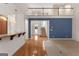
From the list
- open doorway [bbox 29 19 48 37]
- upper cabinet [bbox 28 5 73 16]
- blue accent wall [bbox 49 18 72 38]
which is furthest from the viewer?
blue accent wall [bbox 49 18 72 38]

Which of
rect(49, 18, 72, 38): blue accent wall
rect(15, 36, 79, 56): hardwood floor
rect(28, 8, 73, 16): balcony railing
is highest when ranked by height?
rect(28, 8, 73, 16): balcony railing

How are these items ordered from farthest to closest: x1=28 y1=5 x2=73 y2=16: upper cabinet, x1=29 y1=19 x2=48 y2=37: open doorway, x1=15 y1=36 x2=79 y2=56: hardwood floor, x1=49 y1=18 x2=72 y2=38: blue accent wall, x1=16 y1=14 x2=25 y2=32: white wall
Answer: x1=49 y1=18 x2=72 y2=38: blue accent wall → x1=28 y1=5 x2=73 y2=16: upper cabinet → x1=29 y1=19 x2=48 y2=37: open doorway → x1=15 y1=36 x2=79 y2=56: hardwood floor → x1=16 y1=14 x2=25 y2=32: white wall

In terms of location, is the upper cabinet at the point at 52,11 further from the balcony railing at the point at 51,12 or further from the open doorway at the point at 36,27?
the open doorway at the point at 36,27

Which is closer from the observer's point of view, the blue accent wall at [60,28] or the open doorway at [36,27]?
the open doorway at [36,27]

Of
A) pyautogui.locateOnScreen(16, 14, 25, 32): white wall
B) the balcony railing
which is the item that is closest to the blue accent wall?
the balcony railing

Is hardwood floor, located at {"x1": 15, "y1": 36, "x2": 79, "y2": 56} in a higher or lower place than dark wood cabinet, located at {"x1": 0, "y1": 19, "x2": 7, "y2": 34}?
lower

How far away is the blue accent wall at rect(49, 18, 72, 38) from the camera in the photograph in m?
14.2

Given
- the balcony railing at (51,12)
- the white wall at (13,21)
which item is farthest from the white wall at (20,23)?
the balcony railing at (51,12)

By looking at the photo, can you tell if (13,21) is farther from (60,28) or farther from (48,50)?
(60,28)

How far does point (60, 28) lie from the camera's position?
49.3 ft

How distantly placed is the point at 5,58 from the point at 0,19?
23.1ft

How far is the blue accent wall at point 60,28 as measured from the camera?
Result: 14165 millimetres

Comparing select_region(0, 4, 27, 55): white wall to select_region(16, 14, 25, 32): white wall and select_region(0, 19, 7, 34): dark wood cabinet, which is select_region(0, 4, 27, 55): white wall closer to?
select_region(16, 14, 25, 32): white wall

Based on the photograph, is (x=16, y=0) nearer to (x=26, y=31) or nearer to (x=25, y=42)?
(x=26, y=31)
